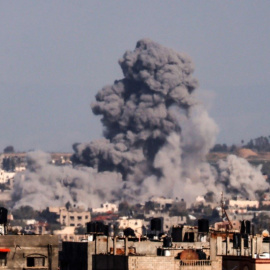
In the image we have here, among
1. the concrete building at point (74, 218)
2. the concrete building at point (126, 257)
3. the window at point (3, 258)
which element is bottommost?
the window at point (3, 258)

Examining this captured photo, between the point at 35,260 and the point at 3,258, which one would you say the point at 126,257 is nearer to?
the point at 35,260

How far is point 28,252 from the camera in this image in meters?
41.6

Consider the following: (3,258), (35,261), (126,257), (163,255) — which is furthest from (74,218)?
(3,258)

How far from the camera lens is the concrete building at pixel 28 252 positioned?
41.2 metres

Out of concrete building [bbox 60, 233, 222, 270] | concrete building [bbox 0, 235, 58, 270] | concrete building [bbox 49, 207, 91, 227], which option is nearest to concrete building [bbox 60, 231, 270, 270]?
concrete building [bbox 60, 233, 222, 270]

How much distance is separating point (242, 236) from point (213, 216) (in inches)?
5406

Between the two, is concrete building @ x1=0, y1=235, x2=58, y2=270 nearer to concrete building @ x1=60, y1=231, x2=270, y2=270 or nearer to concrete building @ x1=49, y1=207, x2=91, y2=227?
concrete building @ x1=60, y1=231, x2=270, y2=270

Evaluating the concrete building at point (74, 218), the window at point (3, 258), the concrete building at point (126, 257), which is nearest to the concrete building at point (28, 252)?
the window at point (3, 258)

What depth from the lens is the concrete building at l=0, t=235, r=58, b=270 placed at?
41.2 meters

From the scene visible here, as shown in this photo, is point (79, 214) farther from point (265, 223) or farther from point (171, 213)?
point (265, 223)

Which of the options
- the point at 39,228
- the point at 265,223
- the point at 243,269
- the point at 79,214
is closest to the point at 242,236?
the point at 243,269

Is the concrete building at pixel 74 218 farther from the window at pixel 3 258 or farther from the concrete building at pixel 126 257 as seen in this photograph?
the window at pixel 3 258

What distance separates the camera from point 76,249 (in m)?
51.3

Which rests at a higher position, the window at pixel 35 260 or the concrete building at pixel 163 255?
the concrete building at pixel 163 255
